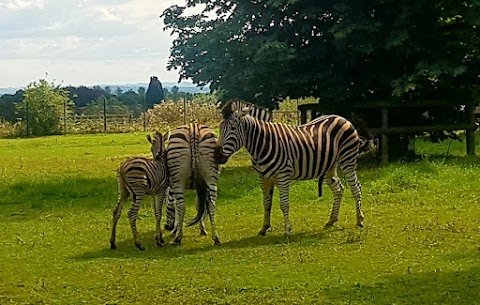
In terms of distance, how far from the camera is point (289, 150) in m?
11.6

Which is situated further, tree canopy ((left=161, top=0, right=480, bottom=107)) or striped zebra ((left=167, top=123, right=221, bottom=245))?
Result: tree canopy ((left=161, top=0, right=480, bottom=107))

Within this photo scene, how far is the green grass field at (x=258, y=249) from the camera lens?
26.7 ft

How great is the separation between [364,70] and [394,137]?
2.06 meters

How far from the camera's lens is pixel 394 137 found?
19938mm

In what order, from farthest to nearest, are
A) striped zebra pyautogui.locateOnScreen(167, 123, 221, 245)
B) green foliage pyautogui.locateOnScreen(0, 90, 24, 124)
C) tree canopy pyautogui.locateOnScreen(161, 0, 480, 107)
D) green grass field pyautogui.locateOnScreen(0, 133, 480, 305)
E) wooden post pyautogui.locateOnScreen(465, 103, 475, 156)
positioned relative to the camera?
green foliage pyautogui.locateOnScreen(0, 90, 24, 124)
wooden post pyautogui.locateOnScreen(465, 103, 475, 156)
tree canopy pyautogui.locateOnScreen(161, 0, 480, 107)
striped zebra pyautogui.locateOnScreen(167, 123, 221, 245)
green grass field pyautogui.locateOnScreen(0, 133, 480, 305)

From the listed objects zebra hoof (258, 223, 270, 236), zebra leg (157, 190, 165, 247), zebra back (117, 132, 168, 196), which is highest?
zebra back (117, 132, 168, 196)

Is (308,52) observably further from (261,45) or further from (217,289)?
(217,289)

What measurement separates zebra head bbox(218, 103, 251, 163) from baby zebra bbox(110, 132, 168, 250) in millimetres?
789

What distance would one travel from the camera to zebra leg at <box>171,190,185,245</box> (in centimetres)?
1099

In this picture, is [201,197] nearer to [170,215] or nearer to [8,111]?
[170,215]

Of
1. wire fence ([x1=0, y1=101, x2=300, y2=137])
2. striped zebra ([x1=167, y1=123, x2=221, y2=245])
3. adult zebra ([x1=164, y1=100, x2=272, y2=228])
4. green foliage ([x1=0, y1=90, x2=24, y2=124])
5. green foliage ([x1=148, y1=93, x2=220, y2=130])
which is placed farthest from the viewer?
green foliage ([x1=0, y1=90, x2=24, y2=124])

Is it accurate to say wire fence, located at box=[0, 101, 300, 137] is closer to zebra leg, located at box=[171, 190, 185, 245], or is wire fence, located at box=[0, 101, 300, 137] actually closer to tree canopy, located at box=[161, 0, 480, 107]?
tree canopy, located at box=[161, 0, 480, 107]

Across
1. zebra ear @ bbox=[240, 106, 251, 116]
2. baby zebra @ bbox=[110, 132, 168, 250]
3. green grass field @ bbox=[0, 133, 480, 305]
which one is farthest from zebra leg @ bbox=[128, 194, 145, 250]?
zebra ear @ bbox=[240, 106, 251, 116]

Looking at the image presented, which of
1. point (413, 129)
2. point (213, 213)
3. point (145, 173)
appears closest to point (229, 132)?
point (213, 213)
